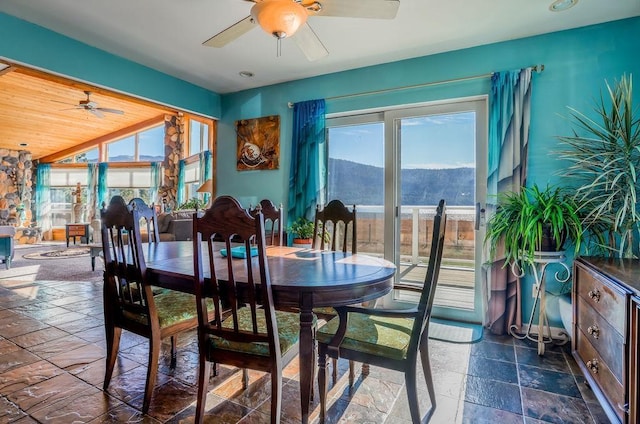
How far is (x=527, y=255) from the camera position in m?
2.57

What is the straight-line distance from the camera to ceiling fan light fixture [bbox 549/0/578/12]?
8.03ft

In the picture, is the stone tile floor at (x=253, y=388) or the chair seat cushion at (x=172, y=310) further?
the chair seat cushion at (x=172, y=310)

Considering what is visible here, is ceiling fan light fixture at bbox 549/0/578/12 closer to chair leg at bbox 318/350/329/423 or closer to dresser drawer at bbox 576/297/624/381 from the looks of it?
dresser drawer at bbox 576/297/624/381

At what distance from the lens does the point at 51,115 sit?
762cm

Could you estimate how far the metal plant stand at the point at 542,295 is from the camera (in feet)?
8.46

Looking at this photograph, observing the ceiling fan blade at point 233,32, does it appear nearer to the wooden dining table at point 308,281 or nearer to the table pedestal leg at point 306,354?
the wooden dining table at point 308,281

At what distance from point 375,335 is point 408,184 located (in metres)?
2.15

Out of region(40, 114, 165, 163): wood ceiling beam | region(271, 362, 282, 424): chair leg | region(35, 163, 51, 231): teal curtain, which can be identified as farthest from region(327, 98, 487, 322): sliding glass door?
region(35, 163, 51, 231): teal curtain

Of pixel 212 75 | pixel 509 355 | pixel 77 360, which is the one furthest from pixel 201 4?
pixel 509 355

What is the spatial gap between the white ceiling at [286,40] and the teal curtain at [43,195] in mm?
9182

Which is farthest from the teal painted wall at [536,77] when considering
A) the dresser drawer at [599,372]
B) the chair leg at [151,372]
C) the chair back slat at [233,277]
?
the chair leg at [151,372]

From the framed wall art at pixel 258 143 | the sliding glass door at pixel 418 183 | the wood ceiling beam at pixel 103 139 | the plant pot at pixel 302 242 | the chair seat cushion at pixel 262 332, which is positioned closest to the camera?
the chair seat cushion at pixel 262 332

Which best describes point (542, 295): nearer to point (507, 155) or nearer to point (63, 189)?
point (507, 155)

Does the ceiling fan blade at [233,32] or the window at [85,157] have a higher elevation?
the window at [85,157]
